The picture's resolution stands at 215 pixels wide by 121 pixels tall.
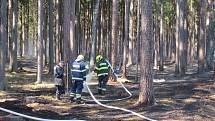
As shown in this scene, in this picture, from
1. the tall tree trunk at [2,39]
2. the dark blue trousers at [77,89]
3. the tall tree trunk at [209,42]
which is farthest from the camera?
the tall tree trunk at [209,42]

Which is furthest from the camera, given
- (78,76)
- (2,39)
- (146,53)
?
(2,39)

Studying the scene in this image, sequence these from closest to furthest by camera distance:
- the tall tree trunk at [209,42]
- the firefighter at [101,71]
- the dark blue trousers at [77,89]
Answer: the dark blue trousers at [77,89]
the firefighter at [101,71]
the tall tree trunk at [209,42]

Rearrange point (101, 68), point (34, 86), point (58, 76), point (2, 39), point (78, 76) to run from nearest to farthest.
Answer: point (78, 76)
point (58, 76)
point (101, 68)
point (2, 39)
point (34, 86)

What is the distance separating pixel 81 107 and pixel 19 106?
2.20m

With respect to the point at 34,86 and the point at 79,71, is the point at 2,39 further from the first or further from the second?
the point at 79,71

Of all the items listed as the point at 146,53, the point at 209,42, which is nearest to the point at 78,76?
the point at 146,53

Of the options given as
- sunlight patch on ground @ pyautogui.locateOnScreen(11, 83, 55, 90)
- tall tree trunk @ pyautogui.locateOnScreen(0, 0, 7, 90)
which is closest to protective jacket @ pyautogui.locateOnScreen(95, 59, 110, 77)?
sunlight patch on ground @ pyautogui.locateOnScreen(11, 83, 55, 90)

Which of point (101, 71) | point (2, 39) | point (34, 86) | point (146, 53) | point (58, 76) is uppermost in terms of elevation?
point (2, 39)

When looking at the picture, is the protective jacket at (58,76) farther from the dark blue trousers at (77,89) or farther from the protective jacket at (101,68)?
the protective jacket at (101,68)

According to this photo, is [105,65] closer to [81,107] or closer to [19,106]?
[81,107]

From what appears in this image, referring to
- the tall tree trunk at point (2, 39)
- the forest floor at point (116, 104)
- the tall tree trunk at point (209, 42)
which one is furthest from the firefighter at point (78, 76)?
the tall tree trunk at point (209, 42)

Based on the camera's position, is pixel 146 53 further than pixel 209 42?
No

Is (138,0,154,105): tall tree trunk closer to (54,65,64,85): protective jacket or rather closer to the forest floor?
the forest floor

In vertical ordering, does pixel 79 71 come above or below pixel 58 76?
above
